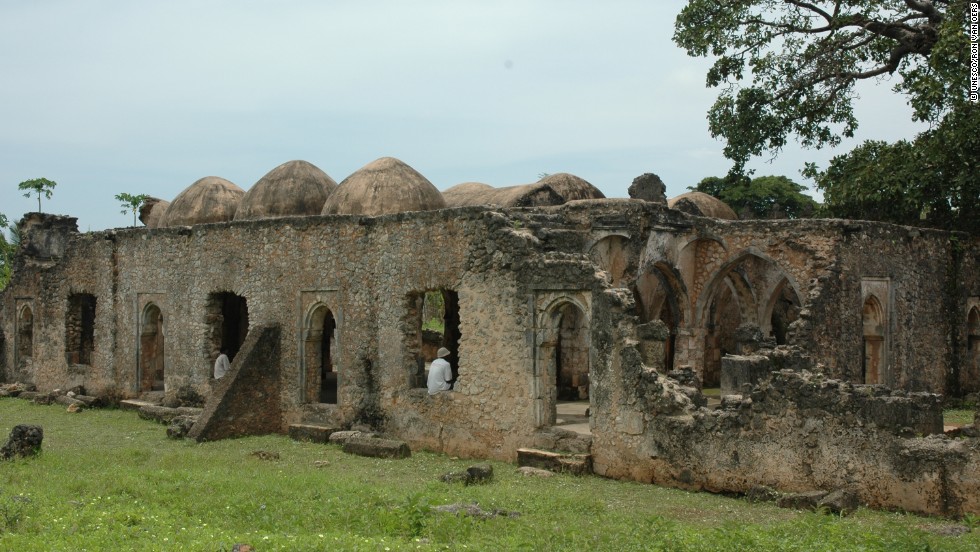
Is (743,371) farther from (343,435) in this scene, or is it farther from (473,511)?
(473,511)

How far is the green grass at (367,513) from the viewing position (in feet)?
26.3

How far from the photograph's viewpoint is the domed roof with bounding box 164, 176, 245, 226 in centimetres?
2053

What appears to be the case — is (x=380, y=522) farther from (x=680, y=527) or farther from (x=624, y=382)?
(x=624, y=382)

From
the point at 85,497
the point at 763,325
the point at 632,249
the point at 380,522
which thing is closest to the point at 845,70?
the point at 763,325

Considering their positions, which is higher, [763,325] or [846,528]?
[763,325]

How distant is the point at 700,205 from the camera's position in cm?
2273

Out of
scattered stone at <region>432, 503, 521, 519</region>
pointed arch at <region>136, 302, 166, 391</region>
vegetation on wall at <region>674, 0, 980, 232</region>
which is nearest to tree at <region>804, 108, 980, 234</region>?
vegetation on wall at <region>674, 0, 980, 232</region>

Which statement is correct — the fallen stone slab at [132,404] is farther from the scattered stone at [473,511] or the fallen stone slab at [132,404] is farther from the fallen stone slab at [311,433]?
the scattered stone at [473,511]

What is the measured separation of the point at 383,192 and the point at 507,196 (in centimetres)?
294

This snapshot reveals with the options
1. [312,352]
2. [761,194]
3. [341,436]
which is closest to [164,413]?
[312,352]

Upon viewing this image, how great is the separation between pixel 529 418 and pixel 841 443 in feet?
14.0

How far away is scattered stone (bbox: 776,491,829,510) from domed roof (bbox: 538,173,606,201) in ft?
32.5

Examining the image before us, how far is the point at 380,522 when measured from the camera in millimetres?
9055

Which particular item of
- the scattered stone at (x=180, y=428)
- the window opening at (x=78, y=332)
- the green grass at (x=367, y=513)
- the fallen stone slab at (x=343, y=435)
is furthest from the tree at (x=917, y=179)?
the window opening at (x=78, y=332)
